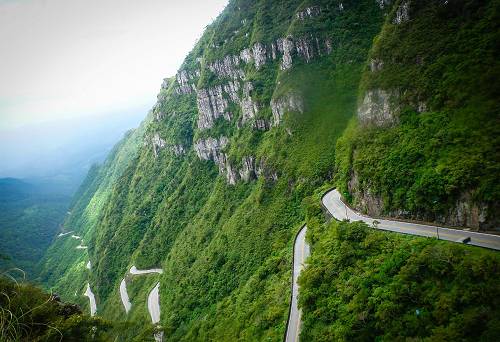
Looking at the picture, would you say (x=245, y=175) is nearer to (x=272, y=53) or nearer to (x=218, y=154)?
(x=218, y=154)

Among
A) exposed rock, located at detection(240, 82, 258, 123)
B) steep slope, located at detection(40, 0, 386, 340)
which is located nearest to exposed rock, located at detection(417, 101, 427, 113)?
steep slope, located at detection(40, 0, 386, 340)

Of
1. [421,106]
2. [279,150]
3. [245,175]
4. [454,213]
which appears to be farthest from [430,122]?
[245,175]

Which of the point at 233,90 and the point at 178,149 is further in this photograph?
the point at 178,149

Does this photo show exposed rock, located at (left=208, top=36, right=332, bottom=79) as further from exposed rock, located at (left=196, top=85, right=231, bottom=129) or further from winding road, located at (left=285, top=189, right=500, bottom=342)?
winding road, located at (left=285, top=189, right=500, bottom=342)

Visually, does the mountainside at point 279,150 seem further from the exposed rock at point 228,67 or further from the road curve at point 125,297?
the road curve at point 125,297

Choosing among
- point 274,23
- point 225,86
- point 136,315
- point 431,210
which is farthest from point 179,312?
point 274,23

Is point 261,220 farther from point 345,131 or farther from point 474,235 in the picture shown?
point 474,235

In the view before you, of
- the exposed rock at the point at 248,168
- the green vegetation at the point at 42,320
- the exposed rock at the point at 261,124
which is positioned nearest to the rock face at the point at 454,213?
the green vegetation at the point at 42,320
